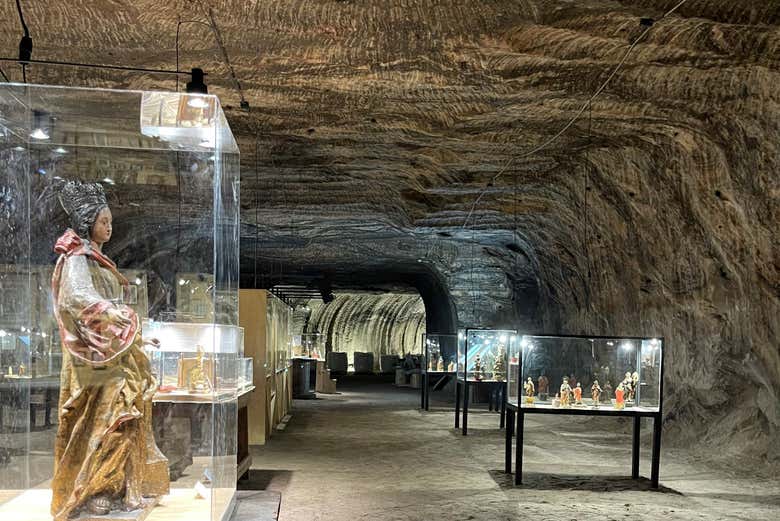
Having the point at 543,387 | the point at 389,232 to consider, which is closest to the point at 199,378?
the point at 543,387

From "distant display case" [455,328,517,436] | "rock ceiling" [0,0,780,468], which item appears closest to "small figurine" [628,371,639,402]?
"rock ceiling" [0,0,780,468]

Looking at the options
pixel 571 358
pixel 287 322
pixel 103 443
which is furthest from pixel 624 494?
pixel 287 322

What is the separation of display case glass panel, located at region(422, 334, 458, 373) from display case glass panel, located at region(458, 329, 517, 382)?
257 centimetres

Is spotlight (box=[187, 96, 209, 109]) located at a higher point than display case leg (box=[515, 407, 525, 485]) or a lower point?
higher

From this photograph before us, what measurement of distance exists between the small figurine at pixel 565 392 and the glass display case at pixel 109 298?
15.2 feet

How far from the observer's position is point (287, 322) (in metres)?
15.3

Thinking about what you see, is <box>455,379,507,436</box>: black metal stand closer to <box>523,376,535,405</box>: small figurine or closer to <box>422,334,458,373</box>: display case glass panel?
<box>422,334,458,373</box>: display case glass panel

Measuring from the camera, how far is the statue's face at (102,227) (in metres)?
4.34

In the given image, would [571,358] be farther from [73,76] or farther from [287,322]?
[287,322]

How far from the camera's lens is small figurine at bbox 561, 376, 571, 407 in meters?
8.41

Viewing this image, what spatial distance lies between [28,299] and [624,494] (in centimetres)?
580

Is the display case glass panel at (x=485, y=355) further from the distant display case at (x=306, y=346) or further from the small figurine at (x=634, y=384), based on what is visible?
the distant display case at (x=306, y=346)

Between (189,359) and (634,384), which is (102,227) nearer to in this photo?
(189,359)

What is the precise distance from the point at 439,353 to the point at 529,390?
872cm
